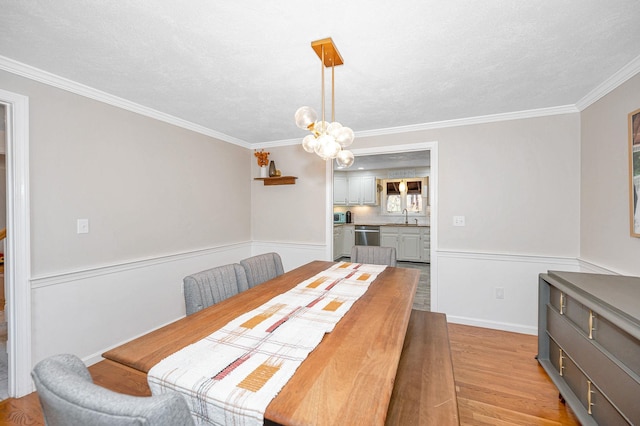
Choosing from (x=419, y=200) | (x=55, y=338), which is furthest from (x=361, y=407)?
(x=419, y=200)

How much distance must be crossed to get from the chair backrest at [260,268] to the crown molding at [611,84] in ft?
9.67

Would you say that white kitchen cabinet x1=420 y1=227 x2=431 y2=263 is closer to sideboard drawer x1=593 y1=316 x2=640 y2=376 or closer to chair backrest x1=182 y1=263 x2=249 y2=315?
sideboard drawer x1=593 y1=316 x2=640 y2=376

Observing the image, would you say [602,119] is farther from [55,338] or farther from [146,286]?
[55,338]

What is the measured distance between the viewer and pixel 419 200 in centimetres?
673

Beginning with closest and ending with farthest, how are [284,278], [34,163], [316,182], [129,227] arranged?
[34,163]
[284,278]
[129,227]
[316,182]

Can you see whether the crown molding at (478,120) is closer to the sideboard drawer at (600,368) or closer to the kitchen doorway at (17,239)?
the sideboard drawer at (600,368)

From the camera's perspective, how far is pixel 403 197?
684 centimetres

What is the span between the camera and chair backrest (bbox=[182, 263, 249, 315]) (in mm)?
1666

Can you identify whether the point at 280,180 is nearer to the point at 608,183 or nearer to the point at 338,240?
the point at 338,240

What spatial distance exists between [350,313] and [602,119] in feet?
8.87

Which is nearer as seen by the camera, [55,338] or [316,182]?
[55,338]

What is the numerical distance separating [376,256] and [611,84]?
7.60 ft

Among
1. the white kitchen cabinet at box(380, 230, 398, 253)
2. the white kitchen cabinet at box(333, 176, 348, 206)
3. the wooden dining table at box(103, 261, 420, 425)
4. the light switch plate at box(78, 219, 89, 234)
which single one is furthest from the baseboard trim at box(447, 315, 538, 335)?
the white kitchen cabinet at box(333, 176, 348, 206)

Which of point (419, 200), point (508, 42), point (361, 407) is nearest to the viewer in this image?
point (361, 407)
